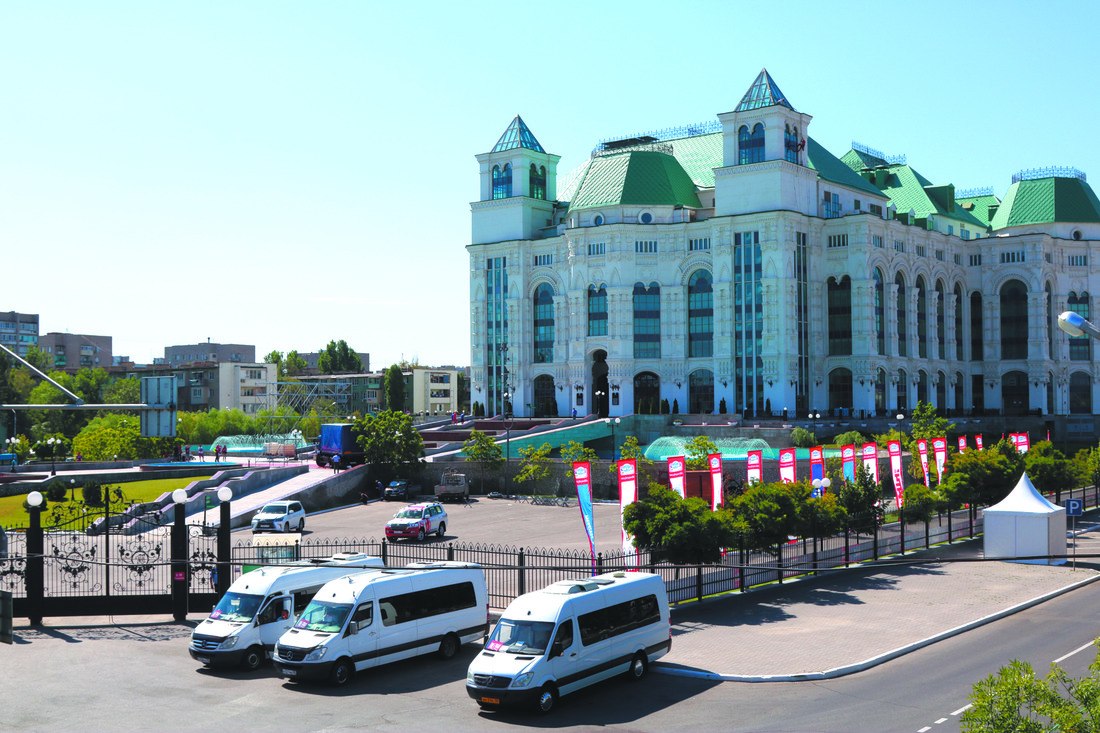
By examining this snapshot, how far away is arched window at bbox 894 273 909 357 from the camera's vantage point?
99500 millimetres

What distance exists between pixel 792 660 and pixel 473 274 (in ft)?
283

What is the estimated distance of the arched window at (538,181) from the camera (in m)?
108

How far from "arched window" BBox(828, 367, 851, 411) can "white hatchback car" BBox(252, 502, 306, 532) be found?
197 feet

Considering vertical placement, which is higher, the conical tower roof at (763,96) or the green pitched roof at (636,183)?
the conical tower roof at (763,96)

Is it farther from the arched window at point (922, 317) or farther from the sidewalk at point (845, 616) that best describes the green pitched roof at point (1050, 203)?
the sidewalk at point (845, 616)

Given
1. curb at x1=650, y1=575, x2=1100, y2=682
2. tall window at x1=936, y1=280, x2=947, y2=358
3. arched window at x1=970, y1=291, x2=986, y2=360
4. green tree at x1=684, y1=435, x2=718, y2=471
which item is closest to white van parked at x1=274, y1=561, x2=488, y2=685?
curb at x1=650, y1=575, x2=1100, y2=682

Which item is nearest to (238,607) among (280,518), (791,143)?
(280,518)

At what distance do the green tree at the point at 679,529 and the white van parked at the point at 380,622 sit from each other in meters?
6.81

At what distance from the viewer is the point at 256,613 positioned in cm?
2470

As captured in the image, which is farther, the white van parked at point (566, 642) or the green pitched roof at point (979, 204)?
the green pitched roof at point (979, 204)

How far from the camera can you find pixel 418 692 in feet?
72.8

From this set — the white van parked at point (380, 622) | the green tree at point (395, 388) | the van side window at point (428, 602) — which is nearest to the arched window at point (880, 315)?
the green tree at point (395, 388)

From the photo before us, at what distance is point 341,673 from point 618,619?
20.6 feet

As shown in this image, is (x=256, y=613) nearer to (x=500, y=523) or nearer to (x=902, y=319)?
(x=500, y=523)
